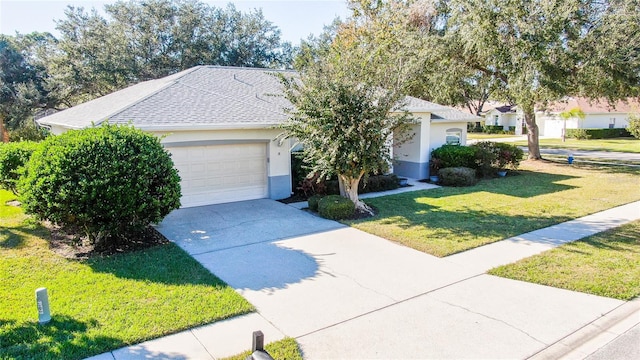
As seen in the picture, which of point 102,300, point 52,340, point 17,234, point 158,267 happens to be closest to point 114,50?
point 17,234

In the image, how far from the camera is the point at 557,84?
57.0 feet

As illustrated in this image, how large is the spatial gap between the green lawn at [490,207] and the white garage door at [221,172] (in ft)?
13.1

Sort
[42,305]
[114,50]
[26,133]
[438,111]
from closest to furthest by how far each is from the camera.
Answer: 1. [42,305]
2. [438,111]
3. [114,50]
4. [26,133]

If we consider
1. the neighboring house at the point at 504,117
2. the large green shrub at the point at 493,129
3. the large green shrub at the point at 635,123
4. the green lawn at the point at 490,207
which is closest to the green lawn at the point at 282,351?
the green lawn at the point at 490,207

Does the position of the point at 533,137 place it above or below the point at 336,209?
above

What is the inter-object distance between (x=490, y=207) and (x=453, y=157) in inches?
195

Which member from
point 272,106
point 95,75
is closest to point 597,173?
point 272,106

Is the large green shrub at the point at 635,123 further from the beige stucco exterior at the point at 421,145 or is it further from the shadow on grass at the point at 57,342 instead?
the shadow on grass at the point at 57,342

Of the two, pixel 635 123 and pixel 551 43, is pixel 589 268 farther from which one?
pixel 635 123

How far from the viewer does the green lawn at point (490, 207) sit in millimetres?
9125

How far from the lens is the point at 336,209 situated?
10.7 metres

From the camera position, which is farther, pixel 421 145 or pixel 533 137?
pixel 533 137

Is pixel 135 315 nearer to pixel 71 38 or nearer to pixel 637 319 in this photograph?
pixel 637 319

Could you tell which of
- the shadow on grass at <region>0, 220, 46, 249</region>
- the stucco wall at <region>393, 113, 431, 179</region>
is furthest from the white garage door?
the stucco wall at <region>393, 113, 431, 179</region>
